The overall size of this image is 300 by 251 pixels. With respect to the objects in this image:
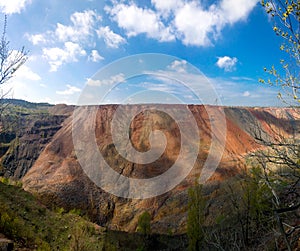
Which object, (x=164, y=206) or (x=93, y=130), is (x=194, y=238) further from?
(x=93, y=130)

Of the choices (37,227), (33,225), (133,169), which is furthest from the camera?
(133,169)

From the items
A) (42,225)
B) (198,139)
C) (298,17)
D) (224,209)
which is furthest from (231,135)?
(298,17)

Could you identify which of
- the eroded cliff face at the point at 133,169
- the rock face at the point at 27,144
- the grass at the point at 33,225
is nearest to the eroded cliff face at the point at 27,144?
the rock face at the point at 27,144

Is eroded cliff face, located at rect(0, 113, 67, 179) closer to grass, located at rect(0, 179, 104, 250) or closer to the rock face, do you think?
the rock face

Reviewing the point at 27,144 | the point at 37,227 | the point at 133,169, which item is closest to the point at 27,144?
the point at 27,144

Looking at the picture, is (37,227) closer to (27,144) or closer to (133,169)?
(133,169)

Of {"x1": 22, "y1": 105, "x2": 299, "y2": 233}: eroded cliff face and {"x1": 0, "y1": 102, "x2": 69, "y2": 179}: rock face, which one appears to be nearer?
{"x1": 22, "y1": 105, "x2": 299, "y2": 233}: eroded cliff face

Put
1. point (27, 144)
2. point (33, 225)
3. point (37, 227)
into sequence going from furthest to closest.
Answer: point (27, 144) → point (37, 227) → point (33, 225)

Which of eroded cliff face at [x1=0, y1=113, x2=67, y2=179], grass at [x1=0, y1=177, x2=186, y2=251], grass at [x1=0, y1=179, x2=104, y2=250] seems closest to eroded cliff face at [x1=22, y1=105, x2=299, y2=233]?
eroded cliff face at [x1=0, y1=113, x2=67, y2=179]
